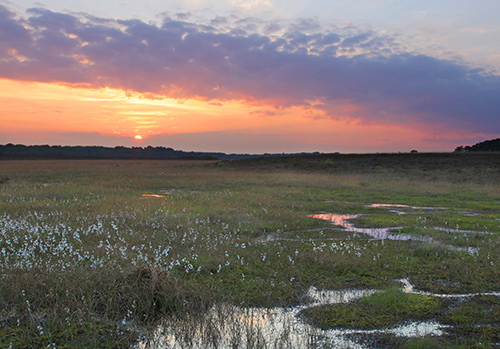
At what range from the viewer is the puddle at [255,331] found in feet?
16.6

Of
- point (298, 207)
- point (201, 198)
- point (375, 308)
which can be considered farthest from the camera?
point (201, 198)

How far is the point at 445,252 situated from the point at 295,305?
524 cm

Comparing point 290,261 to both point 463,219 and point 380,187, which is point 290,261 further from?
point 380,187

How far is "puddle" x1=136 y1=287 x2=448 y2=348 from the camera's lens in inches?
199

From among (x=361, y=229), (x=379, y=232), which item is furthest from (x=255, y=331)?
(x=361, y=229)

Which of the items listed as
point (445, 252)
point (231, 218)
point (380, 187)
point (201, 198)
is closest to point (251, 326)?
point (445, 252)

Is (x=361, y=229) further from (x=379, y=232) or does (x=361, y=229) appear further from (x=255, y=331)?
(x=255, y=331)

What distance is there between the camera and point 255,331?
5363 millimetres

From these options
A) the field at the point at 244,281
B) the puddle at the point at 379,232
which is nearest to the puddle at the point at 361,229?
the puddle at the point at 379,232

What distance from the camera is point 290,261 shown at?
8461 millimetres

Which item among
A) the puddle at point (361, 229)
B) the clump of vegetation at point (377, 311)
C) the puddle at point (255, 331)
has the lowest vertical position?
the puddle at point (255, 331)

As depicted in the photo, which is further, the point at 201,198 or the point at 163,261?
the point at 201,198

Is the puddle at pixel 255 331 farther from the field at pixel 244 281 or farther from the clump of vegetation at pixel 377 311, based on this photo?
the clump of vegetation at pixel 377 311

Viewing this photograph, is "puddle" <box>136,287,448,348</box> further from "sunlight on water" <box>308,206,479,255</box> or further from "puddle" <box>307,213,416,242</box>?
"puddle" <box>307,213,416,242</box>
